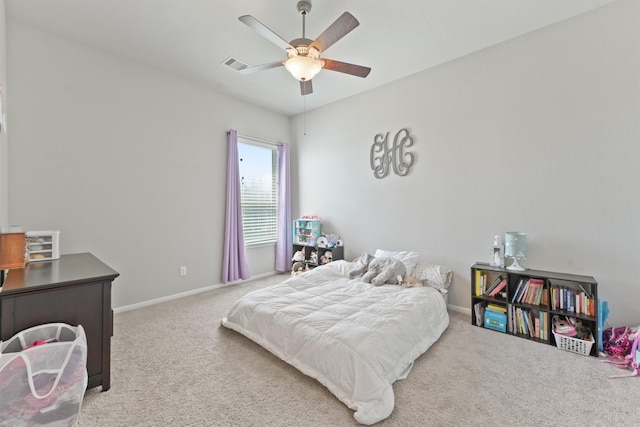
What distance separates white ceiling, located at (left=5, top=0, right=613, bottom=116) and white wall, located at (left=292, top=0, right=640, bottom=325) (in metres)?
0.29

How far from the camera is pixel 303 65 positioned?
7.25ft

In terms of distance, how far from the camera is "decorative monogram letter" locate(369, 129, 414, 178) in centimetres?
364

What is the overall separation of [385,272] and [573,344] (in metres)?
1.62

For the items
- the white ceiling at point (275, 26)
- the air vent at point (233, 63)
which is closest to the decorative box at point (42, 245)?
the white ceiling at point (275, 26)

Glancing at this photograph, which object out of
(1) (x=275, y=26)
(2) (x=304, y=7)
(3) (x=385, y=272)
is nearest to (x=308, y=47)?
(2) (x=304, y=7)

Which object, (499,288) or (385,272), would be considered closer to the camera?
(499,288)

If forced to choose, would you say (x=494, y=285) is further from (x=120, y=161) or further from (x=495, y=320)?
(x=120, y=161)

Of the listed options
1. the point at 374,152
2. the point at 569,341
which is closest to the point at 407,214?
the point at 374,152

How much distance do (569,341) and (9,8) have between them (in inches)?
218

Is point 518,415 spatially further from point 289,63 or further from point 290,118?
point 290,118

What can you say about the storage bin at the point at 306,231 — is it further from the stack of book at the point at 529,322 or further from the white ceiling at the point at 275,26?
the stack of book at the point at 529,322

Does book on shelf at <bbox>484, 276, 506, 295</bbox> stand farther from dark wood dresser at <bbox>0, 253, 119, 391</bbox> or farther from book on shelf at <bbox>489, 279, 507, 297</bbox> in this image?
dark wood dresser at <bbox>0, 253, 119, 391</bbox>

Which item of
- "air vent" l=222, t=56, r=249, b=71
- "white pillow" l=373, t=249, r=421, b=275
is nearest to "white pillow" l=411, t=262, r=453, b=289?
"white pillow" l=373, t=249, r=421, b=275

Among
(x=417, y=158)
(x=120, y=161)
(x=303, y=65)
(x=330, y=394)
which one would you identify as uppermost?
(x=303, y=65)
